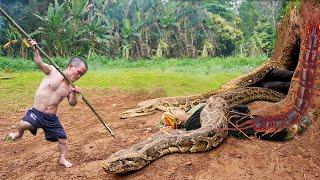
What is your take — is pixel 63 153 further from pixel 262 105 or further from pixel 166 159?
pixel 262 105

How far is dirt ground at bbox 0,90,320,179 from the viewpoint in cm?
386

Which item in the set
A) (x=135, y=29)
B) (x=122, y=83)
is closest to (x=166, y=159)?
(x=122, y=83)

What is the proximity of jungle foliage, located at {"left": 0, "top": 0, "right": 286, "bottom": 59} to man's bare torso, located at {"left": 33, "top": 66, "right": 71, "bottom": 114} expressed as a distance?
13.3 metres

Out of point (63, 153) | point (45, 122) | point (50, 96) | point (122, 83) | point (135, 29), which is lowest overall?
point (122, 83)

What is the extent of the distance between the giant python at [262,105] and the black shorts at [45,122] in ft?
2.04

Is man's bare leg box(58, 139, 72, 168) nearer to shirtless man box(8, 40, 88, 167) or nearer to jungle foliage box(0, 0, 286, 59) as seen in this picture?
shirtless man box(8, 40, 88, 167)

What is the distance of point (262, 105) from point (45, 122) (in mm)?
2916

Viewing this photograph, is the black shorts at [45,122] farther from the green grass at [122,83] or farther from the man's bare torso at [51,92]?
the green grass at [122,83]

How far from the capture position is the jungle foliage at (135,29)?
60.3 feet

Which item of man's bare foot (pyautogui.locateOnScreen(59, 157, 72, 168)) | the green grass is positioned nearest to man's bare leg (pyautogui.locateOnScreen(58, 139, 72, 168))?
man's bare foot (pyautogui.locateOnScreen(59, 157, 72, 168))

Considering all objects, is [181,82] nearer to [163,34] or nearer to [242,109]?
[242,109]

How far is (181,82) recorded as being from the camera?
12.4 metres

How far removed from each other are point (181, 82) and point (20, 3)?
11659mm

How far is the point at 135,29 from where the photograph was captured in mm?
20469
